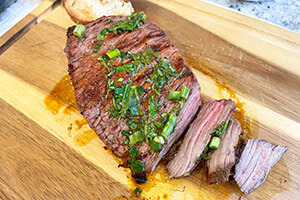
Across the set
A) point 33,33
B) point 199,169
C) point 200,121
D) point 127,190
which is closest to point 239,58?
point 200,121

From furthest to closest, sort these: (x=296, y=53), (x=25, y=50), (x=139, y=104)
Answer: (x=25, y=50) < (x=296, y=53) < (x=139, y=104)

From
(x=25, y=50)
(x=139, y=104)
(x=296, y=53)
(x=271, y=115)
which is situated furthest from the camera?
(x=25, y=50)

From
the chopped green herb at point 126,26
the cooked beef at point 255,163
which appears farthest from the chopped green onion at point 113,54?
the cooked beef at point 255,163

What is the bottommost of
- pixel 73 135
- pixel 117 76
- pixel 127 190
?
pixel 127 190

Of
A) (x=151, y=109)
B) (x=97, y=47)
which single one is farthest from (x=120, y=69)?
(x=151, y=109)

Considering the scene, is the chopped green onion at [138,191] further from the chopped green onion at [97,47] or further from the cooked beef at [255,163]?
the chopped green onion at [97,47]

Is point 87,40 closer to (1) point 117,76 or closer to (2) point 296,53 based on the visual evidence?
(1) point 117,76
